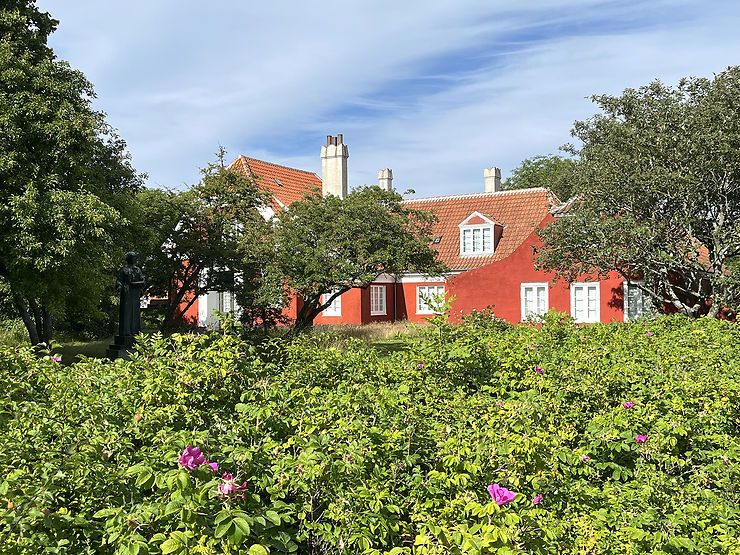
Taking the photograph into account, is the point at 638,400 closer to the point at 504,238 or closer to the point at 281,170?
the point at 504,238

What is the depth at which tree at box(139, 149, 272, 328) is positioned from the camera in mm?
22828

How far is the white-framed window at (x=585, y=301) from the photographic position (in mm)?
25812

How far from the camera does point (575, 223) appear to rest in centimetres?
2227

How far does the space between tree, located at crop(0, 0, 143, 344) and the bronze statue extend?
1721 millimetres

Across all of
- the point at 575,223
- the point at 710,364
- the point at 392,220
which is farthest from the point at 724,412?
the point at 575,223

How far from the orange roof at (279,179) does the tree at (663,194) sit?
15.7m

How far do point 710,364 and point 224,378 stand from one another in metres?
5.49

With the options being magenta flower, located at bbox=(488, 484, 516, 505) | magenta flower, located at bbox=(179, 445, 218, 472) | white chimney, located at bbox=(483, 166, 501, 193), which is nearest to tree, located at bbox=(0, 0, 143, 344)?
magenta flower, located at bbox=(179, 445, 218, 472)

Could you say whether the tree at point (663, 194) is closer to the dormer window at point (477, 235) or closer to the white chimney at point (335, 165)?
the dormer window at point (477, 235)

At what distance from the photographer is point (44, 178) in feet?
48.3

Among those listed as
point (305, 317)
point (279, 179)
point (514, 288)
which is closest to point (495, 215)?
point (514, 288)

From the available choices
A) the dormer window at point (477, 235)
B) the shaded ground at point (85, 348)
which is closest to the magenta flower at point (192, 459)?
the shaded ground at point (85, 348)

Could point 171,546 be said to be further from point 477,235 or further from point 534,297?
point 477,235

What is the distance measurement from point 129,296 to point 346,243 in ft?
26.4
